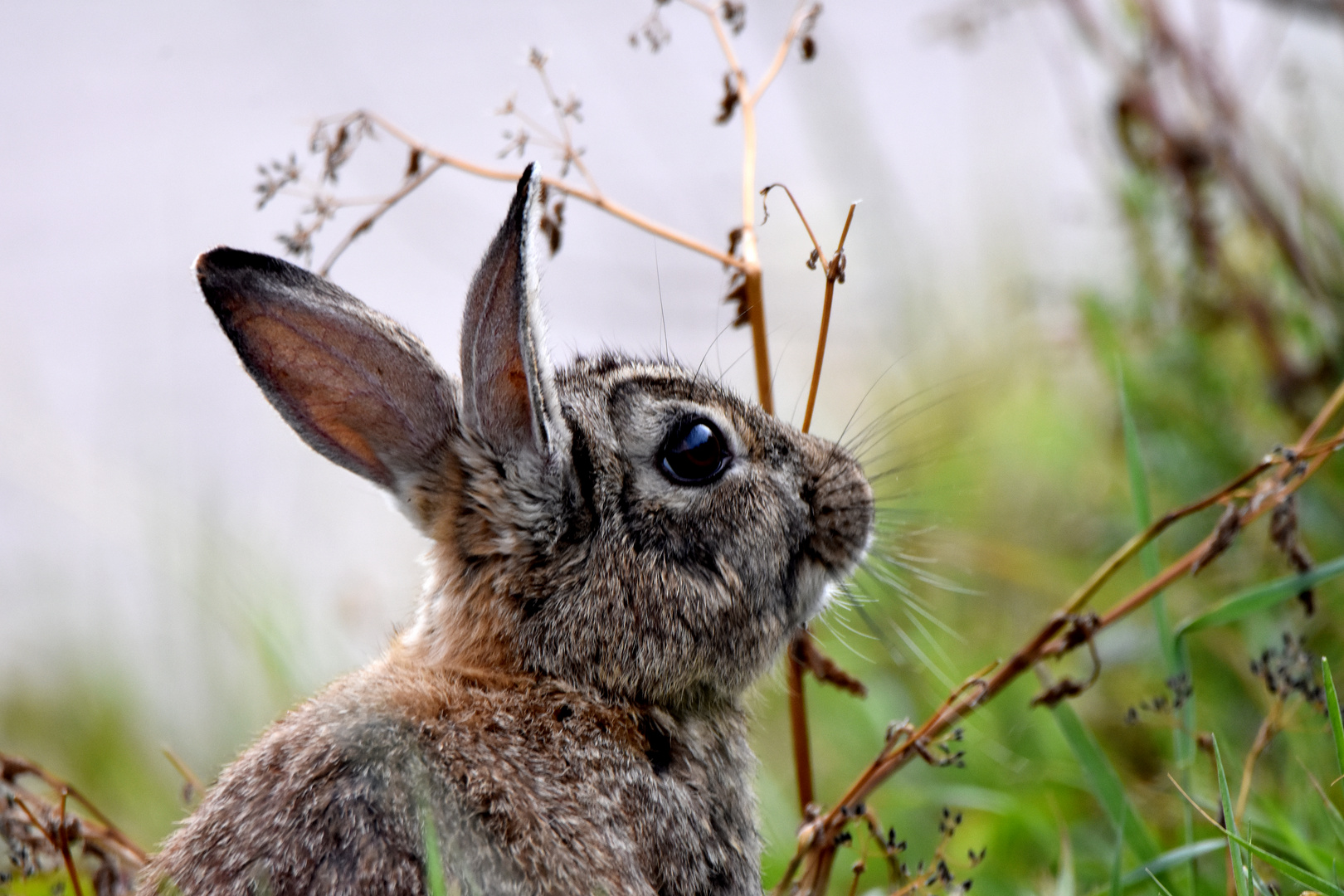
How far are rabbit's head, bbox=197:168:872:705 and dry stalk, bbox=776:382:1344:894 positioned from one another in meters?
0.49

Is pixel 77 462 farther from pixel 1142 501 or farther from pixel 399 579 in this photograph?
pixel 1142 501

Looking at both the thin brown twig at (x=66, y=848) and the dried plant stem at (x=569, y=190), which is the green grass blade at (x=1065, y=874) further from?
the thin brown twig at (x=66, y=848)

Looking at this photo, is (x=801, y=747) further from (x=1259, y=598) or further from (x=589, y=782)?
(x=1259, y=598)

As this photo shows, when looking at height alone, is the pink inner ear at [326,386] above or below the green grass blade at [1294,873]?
above

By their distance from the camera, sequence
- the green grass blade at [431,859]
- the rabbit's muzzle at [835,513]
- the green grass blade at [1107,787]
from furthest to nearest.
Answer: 1. the rabbit's muzzle at [835,513]
2. the green grass blade at [1107,787]
3. the green grass blade at [431,859]

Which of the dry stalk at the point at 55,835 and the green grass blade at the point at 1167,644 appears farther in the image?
the green grass blade at the point at 1167,644

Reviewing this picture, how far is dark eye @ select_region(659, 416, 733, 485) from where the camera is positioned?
12.3 ft

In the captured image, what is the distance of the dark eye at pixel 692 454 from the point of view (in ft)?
12.3

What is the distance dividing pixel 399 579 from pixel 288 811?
3.41m

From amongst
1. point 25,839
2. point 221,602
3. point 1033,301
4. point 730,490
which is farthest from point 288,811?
point 1033,301

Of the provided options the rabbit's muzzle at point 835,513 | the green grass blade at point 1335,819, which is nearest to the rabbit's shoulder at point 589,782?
the rabbit's muzzle at point 835,513

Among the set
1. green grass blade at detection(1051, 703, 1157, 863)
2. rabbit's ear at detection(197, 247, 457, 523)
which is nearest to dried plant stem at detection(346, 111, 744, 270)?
rabbit's ear at detection(197, 247, 457, 523)

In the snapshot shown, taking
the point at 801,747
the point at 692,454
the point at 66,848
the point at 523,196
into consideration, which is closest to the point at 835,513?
the point at 692,454

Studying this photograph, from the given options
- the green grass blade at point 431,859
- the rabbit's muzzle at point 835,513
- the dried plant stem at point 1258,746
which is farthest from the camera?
the rabbit's muzzle at point 835,513
